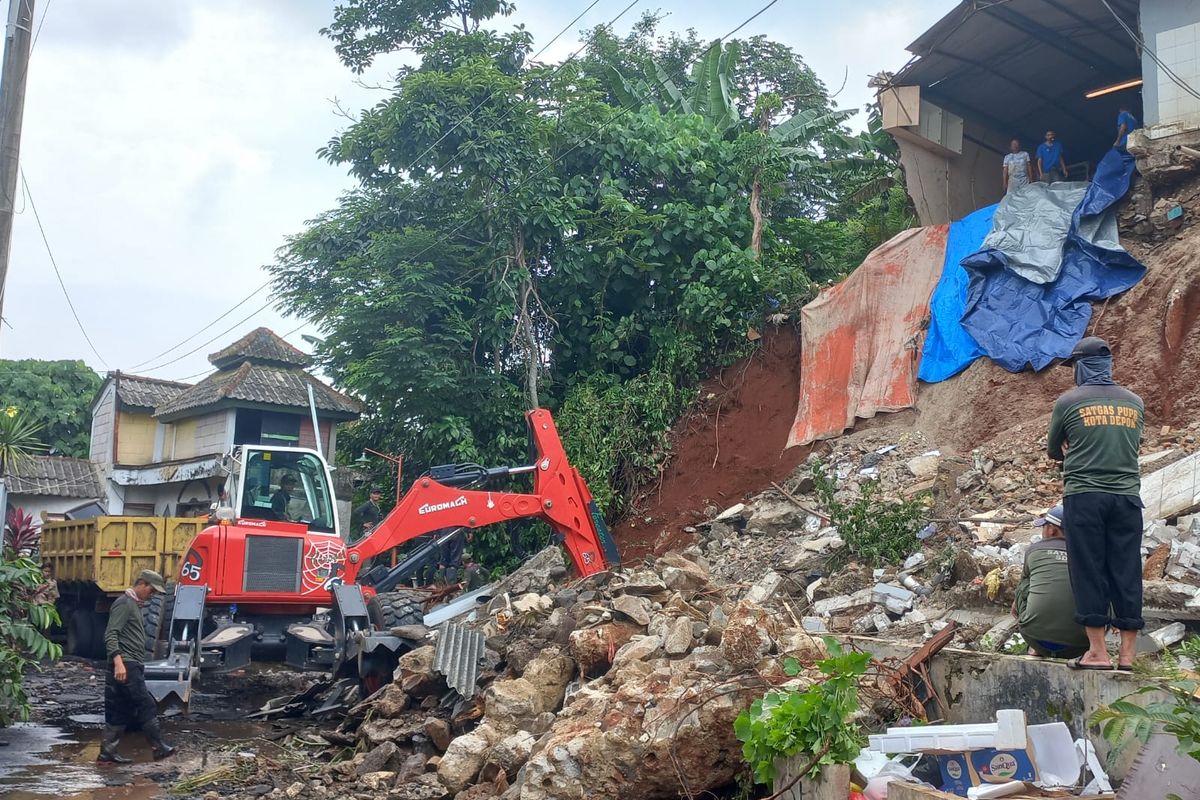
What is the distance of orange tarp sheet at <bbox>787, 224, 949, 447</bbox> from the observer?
1372 cm

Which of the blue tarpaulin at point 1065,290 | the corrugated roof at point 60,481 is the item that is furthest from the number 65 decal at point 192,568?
the corrugated roof at point 60,481

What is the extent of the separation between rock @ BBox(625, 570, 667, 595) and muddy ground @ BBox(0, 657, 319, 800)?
139 inches

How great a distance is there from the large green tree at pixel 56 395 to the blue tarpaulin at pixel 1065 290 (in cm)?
3334

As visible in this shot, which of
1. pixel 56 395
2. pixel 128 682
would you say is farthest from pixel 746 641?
pixel 56 395

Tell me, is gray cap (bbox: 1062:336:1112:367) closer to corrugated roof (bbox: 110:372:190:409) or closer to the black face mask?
the black face mask

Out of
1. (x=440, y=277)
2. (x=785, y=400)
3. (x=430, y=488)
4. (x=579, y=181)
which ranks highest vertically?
(x=579, y=181)

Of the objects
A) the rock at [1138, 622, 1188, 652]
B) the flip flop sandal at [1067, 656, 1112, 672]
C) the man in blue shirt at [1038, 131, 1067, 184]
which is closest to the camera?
the flip flop sandal at [1067, 656, 1112, 672]

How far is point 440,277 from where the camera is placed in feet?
59.2

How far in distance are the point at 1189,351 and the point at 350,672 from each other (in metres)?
9.19

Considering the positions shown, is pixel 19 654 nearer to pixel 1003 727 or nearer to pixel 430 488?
pixel 430 488

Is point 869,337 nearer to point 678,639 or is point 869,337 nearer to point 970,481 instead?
point 970,481

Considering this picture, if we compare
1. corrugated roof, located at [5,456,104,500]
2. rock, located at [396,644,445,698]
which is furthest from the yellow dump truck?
corrugated roof, located at [5,456,104,500]

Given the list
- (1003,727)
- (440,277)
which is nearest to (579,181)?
(440,277)

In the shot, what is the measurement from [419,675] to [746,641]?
4.02 metres
